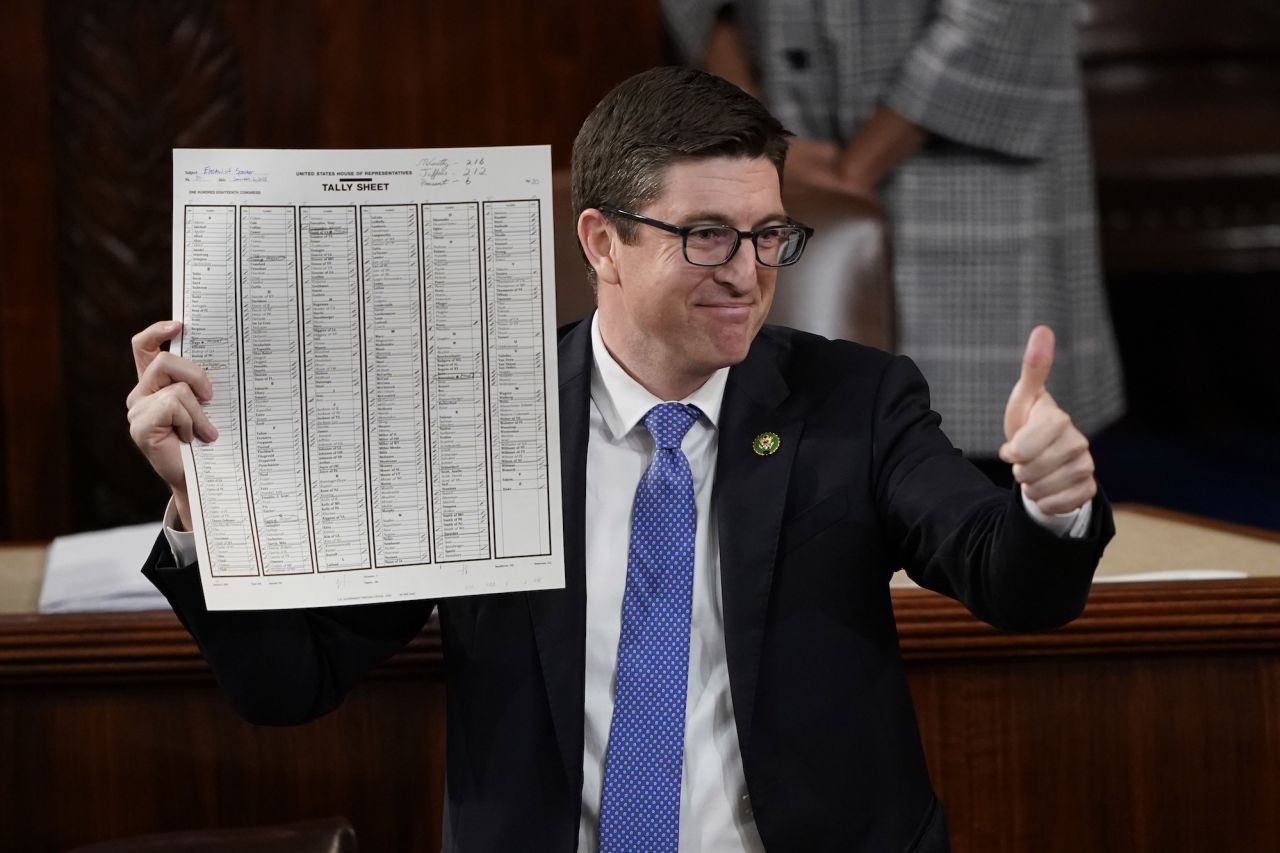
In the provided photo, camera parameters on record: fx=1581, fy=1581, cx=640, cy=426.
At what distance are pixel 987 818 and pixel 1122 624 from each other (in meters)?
0.24

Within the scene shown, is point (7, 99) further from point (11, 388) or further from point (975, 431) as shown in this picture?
point (975, 431)

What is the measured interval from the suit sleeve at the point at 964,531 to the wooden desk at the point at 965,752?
0.23 metres

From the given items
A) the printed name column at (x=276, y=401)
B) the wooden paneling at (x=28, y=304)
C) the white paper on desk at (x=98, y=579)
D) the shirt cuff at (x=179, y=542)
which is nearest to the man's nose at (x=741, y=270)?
the printed name column at (x=276, y=401)

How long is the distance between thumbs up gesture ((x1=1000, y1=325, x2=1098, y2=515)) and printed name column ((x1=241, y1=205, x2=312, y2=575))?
58cm

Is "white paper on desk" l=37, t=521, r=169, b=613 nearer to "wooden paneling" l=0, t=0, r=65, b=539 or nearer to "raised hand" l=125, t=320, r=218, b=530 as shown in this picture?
"raised hand" l=125, t=320, r=218, b=530

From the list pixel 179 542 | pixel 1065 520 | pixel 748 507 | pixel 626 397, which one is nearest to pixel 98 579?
pixel 179 542

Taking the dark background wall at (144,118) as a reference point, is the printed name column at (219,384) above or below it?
below

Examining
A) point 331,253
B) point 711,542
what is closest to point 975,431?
point 711,542

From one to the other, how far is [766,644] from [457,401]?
35 centimetres

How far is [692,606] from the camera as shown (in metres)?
1.40

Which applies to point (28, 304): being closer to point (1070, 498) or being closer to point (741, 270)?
point (741, 270)

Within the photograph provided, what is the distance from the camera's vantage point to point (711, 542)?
4.71 ft

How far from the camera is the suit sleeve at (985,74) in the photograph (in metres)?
2.86

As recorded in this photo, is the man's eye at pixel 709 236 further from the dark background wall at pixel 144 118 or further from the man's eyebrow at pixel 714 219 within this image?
the dark background wall at pixel 144 118
